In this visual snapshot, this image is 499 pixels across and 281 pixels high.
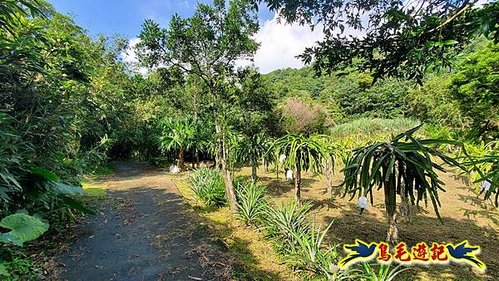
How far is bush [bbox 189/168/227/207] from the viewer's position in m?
6.35

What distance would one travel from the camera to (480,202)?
7.02 metres

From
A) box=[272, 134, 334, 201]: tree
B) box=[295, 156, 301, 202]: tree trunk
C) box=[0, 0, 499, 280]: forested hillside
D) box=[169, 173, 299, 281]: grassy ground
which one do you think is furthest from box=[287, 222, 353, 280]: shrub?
box=[272, 134, 334, 201]: tree

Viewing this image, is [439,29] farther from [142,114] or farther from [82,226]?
[142,114]

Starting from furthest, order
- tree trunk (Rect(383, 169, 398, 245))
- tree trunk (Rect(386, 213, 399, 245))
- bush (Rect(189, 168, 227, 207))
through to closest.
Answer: bush (Rect(189, 168, 227, 207)) < tree trunk (Rect(386, 213, 399, 245)) < tree trunk (Rect(383, 169, 398, 245))

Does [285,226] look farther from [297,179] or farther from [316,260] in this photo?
[297,179]

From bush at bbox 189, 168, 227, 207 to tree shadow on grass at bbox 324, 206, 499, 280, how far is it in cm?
222

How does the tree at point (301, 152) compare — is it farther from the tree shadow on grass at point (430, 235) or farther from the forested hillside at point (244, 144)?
the tree shadow on grass at point (430, 235)

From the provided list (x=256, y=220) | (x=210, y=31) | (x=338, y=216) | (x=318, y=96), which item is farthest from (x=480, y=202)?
(x=318, y=96)

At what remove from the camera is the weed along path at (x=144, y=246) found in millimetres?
3217

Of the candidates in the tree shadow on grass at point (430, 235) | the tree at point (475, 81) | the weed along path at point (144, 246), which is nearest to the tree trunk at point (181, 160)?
the weed along path at point (144, 246)

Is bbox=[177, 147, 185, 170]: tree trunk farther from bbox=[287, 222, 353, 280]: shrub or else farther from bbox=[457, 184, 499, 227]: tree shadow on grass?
bbox=[457, 184, 499, 227]: tree shadow on grass

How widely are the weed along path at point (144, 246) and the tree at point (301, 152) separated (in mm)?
1977

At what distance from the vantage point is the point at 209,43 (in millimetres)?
5934

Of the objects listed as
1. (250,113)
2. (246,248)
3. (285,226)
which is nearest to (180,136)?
(250,113)
